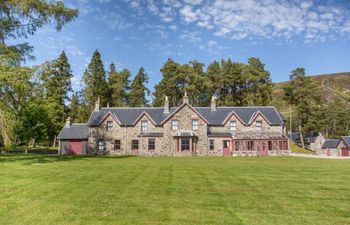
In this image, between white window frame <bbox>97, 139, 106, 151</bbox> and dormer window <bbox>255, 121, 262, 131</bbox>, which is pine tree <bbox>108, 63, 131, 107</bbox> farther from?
dormer window <bbox>255, 121, 262, 131</bbox>

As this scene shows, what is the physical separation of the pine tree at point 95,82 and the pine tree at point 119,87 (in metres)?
3.58

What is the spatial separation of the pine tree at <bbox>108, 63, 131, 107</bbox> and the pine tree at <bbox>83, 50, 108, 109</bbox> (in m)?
3.58

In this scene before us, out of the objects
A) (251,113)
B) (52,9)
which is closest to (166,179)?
(52,9)

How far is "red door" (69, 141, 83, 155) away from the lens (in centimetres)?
4184

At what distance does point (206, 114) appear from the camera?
140 ft

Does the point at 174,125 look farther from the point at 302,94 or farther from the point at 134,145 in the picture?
the point at 302,94

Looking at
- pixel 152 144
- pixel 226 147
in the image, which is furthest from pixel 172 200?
pixel 226 147

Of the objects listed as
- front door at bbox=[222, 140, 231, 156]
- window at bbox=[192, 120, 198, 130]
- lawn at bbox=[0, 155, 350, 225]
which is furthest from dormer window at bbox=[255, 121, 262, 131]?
lawn at bbox=[0, 155, 350, 225]

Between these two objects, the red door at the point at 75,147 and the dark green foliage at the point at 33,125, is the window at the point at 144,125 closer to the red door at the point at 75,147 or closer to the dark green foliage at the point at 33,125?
the red door at the point at 75,147

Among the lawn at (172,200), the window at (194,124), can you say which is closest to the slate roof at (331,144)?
the window at (194,124)

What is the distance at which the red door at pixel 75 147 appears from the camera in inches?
1647

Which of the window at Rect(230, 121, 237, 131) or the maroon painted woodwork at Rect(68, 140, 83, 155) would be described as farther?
the maroon painted woodwork at Rect(68, 140, 83, 155)

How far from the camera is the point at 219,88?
222 ft

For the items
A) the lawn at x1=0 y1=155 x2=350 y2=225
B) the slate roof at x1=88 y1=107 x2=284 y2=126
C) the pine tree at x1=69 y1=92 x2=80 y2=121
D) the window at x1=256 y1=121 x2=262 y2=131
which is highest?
the pine tree at x1=69 y1=92 x2=80 y2=121
